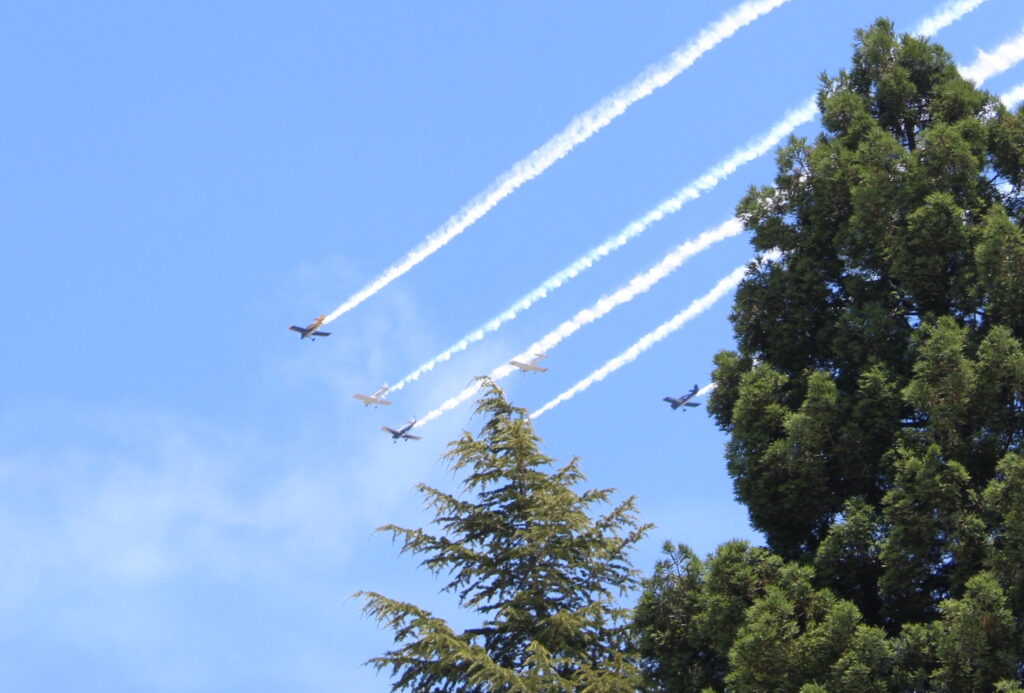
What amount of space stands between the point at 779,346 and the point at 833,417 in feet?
5.71

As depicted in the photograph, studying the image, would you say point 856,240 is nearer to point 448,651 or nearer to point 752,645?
point 752,645

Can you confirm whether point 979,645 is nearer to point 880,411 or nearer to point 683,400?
point 880,411

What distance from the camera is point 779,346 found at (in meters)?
15.4

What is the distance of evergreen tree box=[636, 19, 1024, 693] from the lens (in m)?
12.2

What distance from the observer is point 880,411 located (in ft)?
44.9

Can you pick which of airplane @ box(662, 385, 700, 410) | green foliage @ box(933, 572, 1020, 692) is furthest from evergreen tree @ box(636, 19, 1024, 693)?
airplane @ box(662, 385, 700, 410)

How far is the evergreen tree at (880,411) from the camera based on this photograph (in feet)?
40.1

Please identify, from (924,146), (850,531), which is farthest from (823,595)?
(924,146)

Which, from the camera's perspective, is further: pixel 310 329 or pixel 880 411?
pixel 310 329

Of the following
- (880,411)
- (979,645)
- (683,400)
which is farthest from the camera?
(683,400)

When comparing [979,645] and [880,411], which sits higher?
[880,411]

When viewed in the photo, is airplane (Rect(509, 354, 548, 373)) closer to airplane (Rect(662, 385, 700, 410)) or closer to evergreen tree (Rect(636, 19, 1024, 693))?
airplane (Rect(662, 385, 700, 410))

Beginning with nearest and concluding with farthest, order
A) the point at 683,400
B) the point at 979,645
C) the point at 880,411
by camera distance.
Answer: the point at 979,645, the point at 880,411, the point at 683,400

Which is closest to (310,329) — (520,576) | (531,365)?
(531,365)
